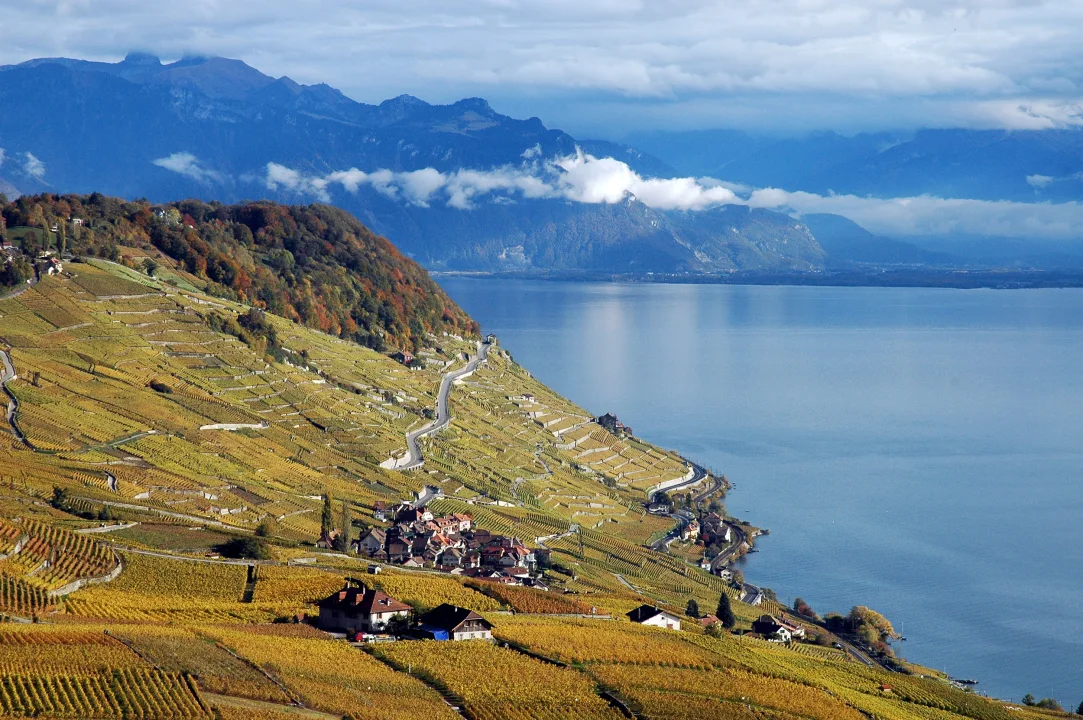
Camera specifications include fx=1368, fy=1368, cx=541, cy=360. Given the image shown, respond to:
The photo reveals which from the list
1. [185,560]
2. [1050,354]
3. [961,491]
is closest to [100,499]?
[185,560]

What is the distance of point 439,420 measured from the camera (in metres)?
79.3

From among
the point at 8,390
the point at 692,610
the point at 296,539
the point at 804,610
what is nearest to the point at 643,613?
the point at 692,610

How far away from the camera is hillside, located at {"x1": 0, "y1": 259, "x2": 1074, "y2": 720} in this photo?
90.2 feet

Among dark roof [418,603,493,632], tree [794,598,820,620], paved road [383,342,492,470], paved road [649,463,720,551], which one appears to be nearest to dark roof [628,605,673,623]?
dark roof [418,603,493,632]

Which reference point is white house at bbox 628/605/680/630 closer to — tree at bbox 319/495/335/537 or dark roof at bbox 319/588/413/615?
dark roof at bbox 319/588/413/615

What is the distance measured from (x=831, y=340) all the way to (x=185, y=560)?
149m

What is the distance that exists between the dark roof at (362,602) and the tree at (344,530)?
1200 cm

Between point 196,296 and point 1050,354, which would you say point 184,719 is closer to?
point 196,296

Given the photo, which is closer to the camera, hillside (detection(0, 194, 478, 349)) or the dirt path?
the dirt path

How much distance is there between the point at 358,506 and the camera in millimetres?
57000

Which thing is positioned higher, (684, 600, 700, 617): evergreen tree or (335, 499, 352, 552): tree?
(335, 499, 352, 552): tree

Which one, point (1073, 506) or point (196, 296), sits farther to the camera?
point (196, 296)

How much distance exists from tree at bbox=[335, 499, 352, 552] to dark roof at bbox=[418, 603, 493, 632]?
12.7m

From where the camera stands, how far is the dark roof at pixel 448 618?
3344cm
